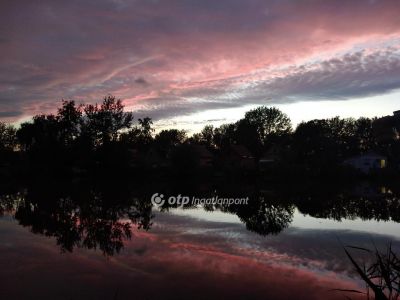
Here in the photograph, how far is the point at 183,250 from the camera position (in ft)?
48.3

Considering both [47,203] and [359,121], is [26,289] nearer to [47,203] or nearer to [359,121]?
[47,203]

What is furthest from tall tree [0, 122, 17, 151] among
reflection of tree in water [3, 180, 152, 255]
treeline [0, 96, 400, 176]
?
reflection of tree in water [3, 180, 152, 255]

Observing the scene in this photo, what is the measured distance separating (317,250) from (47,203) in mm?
20574

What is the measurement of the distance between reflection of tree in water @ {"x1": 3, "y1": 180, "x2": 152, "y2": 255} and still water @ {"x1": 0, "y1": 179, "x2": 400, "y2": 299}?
6cm

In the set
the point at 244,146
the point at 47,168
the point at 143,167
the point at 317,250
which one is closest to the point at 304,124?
the point at 244,146

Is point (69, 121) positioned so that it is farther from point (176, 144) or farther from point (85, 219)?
point (85, 219)

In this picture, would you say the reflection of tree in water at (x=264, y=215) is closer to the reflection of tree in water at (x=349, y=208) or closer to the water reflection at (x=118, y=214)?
the water reflection at (x=118, y=214)

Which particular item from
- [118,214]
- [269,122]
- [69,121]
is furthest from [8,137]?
[118,214]

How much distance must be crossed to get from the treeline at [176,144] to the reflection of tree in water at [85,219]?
33.5 metres

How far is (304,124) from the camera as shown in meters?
93.2

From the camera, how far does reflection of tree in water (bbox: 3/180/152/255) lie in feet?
52.5

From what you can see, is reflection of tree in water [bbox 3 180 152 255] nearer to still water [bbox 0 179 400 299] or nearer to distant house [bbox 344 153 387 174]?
still water [bbox 0 179 400 299]

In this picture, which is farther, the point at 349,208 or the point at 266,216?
the point at 349,208

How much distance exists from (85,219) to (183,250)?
8.46 metres
